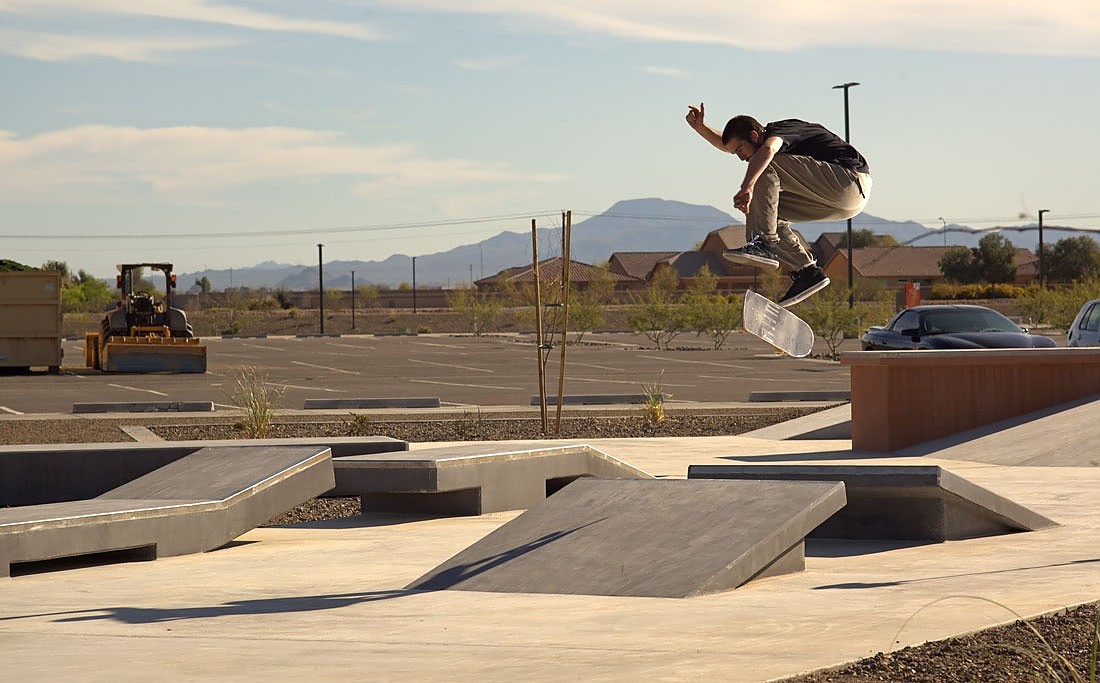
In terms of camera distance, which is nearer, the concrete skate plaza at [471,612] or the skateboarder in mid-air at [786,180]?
the concrete skate plaza at [471,612]

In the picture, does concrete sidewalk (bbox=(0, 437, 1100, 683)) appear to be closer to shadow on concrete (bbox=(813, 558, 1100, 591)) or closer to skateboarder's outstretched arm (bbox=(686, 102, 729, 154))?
shadow on concrete (bbox=(813, 558, 1100, 591))

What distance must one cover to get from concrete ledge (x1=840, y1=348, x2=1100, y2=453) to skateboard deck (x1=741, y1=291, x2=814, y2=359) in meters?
9.51

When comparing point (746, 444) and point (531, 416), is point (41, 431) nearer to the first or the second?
point (531, 416)

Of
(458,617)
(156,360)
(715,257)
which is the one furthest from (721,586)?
(715,257)

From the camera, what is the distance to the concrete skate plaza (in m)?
5.98

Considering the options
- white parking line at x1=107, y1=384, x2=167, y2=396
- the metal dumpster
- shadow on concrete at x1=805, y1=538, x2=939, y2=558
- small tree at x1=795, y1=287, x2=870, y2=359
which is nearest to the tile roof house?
small tree at x1=795, y1=287, x2=870, y2=359

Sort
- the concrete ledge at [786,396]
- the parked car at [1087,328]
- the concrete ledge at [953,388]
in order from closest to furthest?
the concrete ledge at [953,388] → the parked car at [1087,328] → the concrete ledge at [786,396]

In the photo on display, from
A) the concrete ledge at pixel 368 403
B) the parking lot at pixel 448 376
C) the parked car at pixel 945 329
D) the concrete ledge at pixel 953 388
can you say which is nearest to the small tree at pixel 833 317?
the parking lot at pixel 448 376

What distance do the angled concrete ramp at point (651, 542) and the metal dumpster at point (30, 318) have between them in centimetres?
3120

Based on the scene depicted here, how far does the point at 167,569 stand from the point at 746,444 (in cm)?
1044

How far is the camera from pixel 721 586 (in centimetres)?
796

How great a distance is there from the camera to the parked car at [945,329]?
2384 cm

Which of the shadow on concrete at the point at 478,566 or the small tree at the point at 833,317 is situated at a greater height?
the small tree at the point at 833,317

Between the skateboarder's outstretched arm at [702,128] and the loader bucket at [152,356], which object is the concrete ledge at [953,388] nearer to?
the skateboarder's outstretched arm at [702,128]
